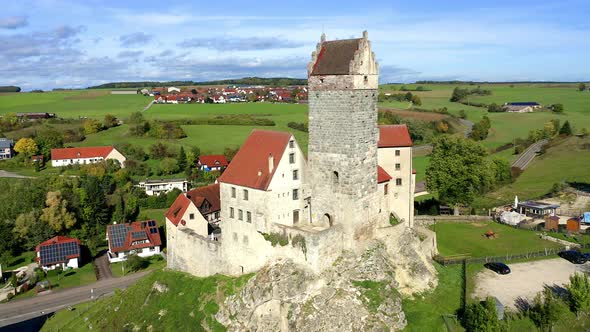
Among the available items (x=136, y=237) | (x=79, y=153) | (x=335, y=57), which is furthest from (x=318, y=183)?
(x=79, y=153)

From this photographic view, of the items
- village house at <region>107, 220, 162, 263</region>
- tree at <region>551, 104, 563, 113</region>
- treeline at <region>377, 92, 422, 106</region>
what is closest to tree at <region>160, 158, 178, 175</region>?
village house at <region>107, 220, 162, 263</region>

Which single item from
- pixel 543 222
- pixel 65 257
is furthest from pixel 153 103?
pixel 543 222

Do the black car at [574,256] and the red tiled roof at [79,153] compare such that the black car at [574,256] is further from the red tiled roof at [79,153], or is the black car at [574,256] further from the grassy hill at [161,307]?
the red tiled roof at [79,153]

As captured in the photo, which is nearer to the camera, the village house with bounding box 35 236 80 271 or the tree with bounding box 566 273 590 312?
the tree with bounding box 566 273 590 312

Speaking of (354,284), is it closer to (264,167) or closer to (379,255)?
(379,255)

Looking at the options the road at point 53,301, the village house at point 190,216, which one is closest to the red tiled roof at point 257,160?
the village house at point 190,216

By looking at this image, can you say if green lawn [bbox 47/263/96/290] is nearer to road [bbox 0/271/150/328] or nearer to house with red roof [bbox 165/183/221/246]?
road [bbox 0/271/150/328]
